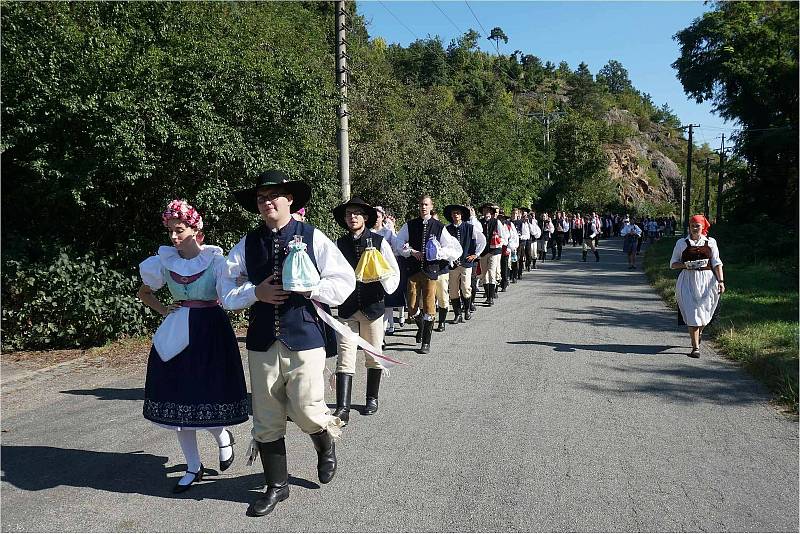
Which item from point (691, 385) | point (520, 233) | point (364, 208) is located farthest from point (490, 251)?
point (364, 208)

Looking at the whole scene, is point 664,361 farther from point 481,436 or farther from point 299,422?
point 299,422

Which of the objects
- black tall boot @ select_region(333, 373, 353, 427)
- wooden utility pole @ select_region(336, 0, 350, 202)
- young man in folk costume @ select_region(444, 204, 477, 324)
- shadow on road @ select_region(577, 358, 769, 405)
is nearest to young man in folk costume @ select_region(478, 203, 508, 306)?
young man in folk costume @ select_region(444, 204, 477, 324)

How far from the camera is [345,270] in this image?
14.9 ft

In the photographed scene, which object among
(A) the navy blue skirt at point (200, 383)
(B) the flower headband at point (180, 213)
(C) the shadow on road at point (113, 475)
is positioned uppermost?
(B) the flower headband at point (180, 213)

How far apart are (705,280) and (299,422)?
6742 millimetres

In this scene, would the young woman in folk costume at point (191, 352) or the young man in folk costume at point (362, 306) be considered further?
the young man in folk costume at point (362, 306)

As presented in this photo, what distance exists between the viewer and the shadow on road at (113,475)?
15.2 ft

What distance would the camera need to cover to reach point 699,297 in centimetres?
909

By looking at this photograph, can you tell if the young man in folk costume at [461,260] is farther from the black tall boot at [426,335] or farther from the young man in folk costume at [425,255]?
the black tall boot at [426,335]

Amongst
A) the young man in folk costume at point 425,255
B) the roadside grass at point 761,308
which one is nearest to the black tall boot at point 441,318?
the young man in folk costume at point 425,255

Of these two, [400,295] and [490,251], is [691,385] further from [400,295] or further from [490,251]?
[490,251]

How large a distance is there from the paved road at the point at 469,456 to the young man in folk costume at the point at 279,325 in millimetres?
504

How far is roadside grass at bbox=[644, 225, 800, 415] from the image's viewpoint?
783 cm

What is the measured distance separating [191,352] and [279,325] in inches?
29.6
